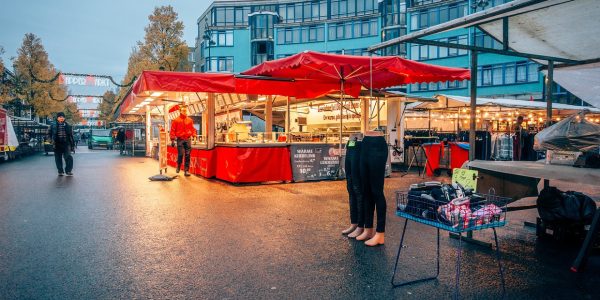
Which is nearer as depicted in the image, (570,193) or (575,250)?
(575,250)

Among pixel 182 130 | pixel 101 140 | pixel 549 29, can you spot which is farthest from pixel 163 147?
pixel 101 140

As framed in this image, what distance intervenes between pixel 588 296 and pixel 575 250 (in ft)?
5.44

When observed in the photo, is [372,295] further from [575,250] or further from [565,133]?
[565,133]

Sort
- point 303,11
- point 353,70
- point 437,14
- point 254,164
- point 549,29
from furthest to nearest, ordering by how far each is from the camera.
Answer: point 303,11
point 437,14
point 254,164
point 353,70
point 549,29

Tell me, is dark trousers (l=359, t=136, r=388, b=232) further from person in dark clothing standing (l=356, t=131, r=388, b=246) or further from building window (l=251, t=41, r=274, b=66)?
building window (l=251, t=41, r=274, b=66)

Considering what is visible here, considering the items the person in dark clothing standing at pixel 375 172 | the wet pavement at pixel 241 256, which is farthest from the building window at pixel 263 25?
the person in dark clothing standing at pixel 375 172

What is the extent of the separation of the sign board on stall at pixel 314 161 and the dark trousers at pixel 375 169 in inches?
270

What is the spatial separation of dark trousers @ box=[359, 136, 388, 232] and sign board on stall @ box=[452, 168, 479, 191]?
91cm

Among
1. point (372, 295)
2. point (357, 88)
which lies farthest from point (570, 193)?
point (357, 88)

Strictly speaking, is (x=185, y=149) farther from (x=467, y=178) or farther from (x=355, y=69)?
(x=467, y=178)

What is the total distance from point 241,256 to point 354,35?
4717 centimetres

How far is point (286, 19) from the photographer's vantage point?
5334cm

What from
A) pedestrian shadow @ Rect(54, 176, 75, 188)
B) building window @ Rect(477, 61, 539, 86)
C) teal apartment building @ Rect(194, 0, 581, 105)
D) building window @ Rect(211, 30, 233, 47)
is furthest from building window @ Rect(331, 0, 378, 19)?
pedestrian shadow @ Rect(54, 176, 75, 188)

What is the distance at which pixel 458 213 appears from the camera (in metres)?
3.79
